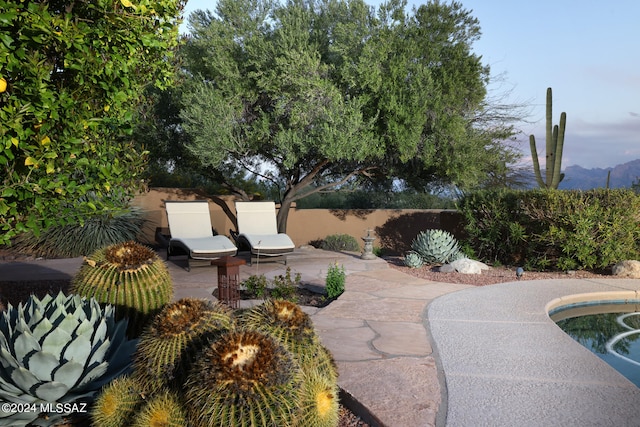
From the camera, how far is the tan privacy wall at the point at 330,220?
14867mm

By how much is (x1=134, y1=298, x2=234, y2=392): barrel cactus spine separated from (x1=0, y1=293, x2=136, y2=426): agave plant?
19.7 inches

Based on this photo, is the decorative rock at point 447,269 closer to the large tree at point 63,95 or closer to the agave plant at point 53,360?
the large tree at point 63,95

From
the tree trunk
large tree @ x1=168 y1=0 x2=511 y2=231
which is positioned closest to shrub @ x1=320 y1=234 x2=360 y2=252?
the tree trunk

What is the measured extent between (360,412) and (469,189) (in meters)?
10.7

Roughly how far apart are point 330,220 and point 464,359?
36.7 feet

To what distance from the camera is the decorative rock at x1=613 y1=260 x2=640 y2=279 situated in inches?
373

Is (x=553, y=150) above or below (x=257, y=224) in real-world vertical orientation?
above

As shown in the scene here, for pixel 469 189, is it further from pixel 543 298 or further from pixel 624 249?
pixel 543 298

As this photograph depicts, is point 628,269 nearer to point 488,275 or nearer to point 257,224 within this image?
point 488,275

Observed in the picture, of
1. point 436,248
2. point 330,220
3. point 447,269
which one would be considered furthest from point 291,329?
point 330,220

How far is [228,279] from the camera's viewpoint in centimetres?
580

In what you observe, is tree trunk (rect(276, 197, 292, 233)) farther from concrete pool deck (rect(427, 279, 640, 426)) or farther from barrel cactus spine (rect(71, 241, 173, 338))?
barrel cactus spine (rect(71, 241, 173, 338))

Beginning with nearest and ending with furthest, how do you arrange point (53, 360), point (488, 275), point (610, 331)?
1. point (53, 360)
2. point (610, 331)
3. point (488, 275)

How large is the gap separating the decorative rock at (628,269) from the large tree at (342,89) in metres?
4.01
